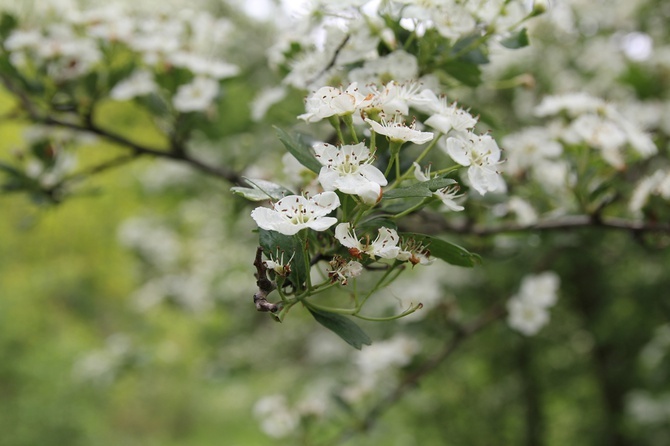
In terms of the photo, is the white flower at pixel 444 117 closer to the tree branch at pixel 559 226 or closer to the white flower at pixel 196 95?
the tree branch at pixel 559 226

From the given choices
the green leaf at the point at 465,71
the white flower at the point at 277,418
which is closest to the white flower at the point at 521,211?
the green leaf at the point at 465,71

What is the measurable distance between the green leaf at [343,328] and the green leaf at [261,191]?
0.14m

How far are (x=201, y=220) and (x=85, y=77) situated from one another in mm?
2089

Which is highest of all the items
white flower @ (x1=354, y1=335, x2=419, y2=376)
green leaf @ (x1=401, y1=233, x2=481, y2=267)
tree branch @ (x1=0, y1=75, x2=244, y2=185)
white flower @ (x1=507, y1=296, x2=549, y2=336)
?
green leaf @ (x1=401, y1=233, x2=481, y2=267)

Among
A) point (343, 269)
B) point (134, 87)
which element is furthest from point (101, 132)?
point (343, 269)

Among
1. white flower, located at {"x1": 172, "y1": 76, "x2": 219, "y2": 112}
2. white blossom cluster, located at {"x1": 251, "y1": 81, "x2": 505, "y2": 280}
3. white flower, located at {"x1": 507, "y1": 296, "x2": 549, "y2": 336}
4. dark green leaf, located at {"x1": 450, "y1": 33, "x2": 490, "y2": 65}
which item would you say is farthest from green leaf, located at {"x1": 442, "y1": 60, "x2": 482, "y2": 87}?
white flower, located at {"x1": 507, "y1": 296, "x2": 549, "y2": 336}

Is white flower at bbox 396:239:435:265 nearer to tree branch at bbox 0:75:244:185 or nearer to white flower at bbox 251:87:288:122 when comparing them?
white flower at bbox 251:87:288:122

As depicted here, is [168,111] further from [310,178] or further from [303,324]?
[303,324]

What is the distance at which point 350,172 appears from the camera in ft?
2.17

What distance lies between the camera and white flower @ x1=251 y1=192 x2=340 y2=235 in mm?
624

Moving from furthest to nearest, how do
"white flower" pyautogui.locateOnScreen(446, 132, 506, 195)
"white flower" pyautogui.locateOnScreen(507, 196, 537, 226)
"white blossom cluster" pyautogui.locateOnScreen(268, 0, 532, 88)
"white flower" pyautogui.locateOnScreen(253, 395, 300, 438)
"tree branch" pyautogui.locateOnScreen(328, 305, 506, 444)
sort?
"white flower" pyautogui.locateOnScreen(253, 395, 300, 438), "tree branch" pyautogui.locateOnScreen(328, 305, 506, 444), "white flower" pyautogui.locateOnScreen(507, 196, 537, 226), "white blossom cluster" pyautogui.locateOnScreen(268, 0, 532, 88), "white flower" pyautogui.locateOnScreen(446, 132, 506, 195)

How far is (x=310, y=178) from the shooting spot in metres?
0.88

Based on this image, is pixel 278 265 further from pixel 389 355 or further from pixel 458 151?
pixel 389 355

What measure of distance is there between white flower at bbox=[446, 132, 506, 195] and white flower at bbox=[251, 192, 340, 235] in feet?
0.61
